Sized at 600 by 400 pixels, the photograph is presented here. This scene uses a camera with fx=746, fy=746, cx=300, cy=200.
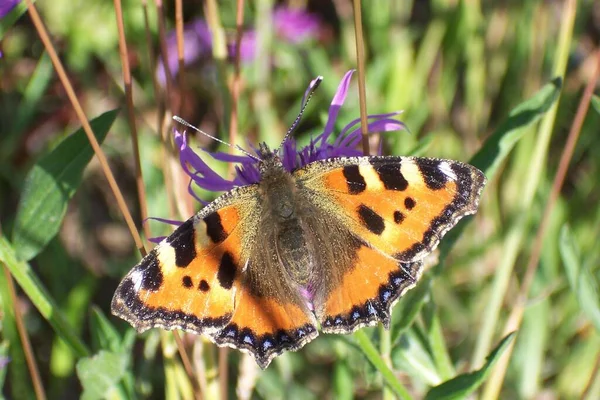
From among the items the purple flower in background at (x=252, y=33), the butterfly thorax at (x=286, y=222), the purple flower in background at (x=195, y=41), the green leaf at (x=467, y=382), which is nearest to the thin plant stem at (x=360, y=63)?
the butterfly thorax at (x=286, y=222)

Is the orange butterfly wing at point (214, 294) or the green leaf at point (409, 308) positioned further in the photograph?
the green leaf at point (409, 308)

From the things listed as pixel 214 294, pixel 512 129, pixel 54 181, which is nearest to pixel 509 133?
pixel 512 129

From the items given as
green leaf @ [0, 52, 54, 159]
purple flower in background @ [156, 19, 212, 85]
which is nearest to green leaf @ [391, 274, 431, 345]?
green leaf @ [0, 52, 54, 159]

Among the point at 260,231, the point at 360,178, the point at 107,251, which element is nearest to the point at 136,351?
the point at 107,251

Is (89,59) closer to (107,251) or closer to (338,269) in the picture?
(107,251)

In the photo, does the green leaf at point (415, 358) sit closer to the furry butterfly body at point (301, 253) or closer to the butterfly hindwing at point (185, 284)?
the furry butterfly body at point (301, 253)

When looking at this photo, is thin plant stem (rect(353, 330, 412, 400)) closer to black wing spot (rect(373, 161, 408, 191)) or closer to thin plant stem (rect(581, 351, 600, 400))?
black wing spot (rect(373, 161, 408, 191))
